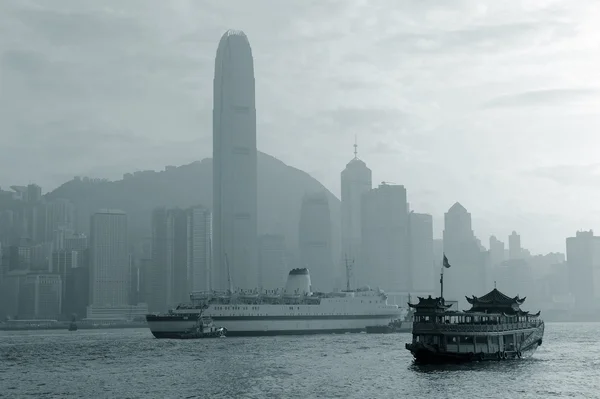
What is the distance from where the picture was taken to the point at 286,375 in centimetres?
8519


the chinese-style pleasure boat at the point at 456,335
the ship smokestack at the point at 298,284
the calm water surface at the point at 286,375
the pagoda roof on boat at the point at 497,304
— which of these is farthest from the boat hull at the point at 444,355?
the ship smokestack at the point at 298,284

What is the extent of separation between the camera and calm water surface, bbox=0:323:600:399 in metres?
72.8

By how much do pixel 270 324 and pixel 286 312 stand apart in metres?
5.27

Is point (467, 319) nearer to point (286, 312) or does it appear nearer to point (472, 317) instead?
point (472, 317)

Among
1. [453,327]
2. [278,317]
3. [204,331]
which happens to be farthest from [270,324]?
[453,327]

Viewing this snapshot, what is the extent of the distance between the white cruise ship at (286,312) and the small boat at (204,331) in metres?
2.48

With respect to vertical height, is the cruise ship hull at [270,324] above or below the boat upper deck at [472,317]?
below

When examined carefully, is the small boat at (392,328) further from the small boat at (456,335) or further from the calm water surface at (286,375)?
the small boat at (456,335)

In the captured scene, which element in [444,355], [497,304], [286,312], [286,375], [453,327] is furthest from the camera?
[286,312]

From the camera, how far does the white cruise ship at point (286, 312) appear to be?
6516 inches

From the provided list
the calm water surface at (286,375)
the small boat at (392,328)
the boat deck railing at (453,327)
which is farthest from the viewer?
the small boat at (392,328)

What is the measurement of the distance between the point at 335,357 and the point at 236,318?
62.4 meters

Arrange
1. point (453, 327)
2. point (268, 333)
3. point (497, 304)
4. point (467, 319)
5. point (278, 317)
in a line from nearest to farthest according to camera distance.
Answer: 1. point (453, 327)
2. point (467, 319)
3. point (497, 304)
4. point (268, 333)
5. point (278, 317)

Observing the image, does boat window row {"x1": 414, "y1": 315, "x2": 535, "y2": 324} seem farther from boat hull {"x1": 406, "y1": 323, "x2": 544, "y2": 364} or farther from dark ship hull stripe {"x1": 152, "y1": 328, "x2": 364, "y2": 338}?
dark ship hull stripe {"x1": 152, "y1": 328, "x2": 364, "y2": 338}
